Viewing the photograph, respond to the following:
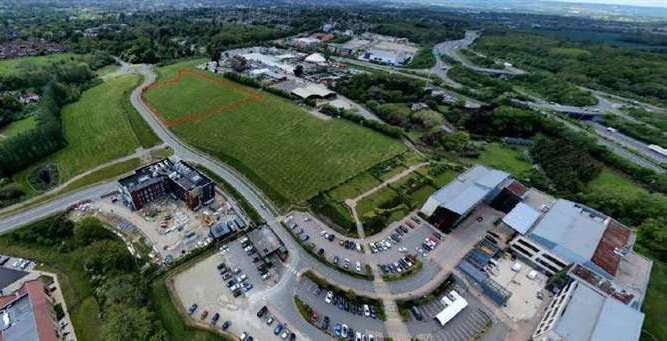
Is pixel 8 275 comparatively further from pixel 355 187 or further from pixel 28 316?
pixel 355 187

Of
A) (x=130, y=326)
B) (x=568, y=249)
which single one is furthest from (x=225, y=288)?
A: (x=568, y=249)

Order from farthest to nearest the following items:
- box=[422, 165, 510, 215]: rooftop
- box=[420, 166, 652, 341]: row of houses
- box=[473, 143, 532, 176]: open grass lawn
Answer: box=[473, 143, 532, 176]: open grass lawn → box=[422, 165, 510, 215]: rooftop → box=[420, 166, 652, 341]: row of houses

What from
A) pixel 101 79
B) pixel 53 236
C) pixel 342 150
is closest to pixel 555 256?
pixel 342 150

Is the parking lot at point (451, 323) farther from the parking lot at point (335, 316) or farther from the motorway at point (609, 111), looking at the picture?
the motorway at point (609, 111)

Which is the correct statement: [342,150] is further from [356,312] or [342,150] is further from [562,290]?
[562,290]

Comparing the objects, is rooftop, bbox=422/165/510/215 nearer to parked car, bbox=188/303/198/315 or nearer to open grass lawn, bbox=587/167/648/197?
open grass lawn, bbox=587/167/648/197

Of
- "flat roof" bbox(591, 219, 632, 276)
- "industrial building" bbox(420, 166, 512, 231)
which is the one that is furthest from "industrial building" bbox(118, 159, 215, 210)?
"flat roof" bbox(591, 219, 632, 276)

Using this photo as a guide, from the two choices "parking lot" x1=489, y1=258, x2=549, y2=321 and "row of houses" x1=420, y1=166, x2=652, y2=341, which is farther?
"parking lot" x1=489, y1=258, x2=549, y2=321
